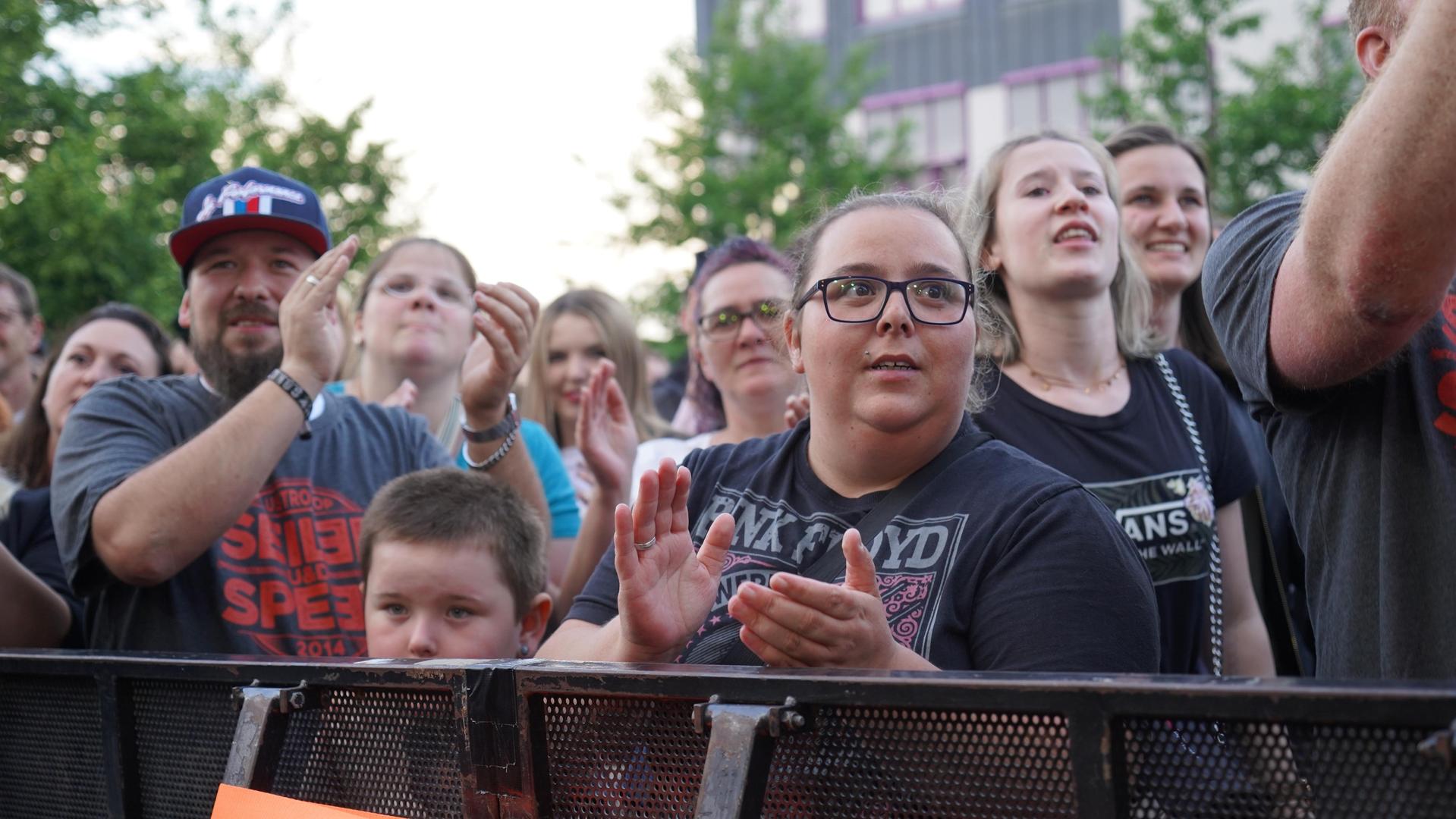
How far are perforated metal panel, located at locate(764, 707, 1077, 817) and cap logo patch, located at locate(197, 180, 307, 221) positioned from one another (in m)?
2.46

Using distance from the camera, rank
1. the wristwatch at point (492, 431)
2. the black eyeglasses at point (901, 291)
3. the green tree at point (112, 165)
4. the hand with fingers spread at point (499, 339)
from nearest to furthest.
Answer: the black eyeglasses at point (901, 291)
the hand with fingers spread at point (499, 339)
the wristwatch at point (492, 431)
the green tree at point (112, 165)

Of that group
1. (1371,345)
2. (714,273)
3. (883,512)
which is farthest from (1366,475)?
(714,273)

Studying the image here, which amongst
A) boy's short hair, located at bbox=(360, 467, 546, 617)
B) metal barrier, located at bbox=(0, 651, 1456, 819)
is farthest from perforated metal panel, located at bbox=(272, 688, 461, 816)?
boy's short hair, located at bbox=(360, 467, 546, 617)

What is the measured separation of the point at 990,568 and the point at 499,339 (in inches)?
59.9

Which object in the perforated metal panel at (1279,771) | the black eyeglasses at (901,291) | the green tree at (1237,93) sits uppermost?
the green tree at (1237,93)

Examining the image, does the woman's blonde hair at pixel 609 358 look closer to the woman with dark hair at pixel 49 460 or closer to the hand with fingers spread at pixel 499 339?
the woman with dark hair at pixel 49 460

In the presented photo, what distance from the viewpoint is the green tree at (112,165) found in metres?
13.5

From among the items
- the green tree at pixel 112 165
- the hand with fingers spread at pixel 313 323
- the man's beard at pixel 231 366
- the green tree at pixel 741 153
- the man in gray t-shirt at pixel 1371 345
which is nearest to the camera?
the man in gray t-shirt at pixel 1371 345

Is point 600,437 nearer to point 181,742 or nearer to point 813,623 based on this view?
point 181,742

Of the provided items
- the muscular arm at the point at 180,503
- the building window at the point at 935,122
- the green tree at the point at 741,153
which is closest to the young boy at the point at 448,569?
the muscular arm at the point at 180,503

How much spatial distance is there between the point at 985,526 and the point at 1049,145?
1599 millimetres

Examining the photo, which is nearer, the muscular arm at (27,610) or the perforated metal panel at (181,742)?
the perforated metal panel at (181,742)

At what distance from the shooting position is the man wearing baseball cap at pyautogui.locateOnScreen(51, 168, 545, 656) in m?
2.61

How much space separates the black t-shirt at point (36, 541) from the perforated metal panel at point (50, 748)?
1.23 m
